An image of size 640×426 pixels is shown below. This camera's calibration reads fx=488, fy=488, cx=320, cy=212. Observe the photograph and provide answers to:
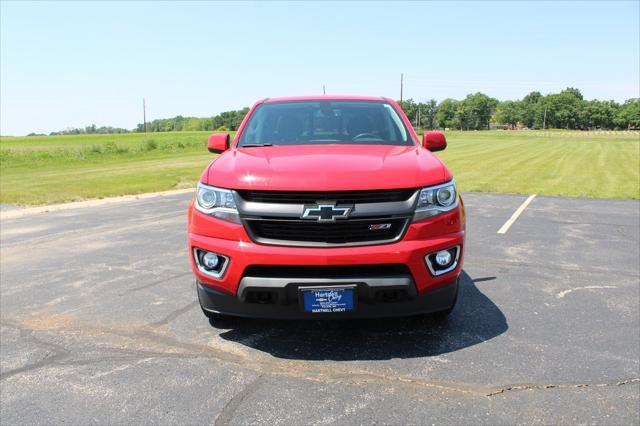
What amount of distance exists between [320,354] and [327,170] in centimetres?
124

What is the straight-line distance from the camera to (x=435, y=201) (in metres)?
3.25

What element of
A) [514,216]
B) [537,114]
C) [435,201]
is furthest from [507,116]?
[435,201]

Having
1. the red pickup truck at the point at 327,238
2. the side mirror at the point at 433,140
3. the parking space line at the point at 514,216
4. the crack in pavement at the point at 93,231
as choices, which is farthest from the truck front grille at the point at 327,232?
the crack in pavement at the point at 93,231

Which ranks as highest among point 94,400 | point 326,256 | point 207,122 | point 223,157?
point 207,122

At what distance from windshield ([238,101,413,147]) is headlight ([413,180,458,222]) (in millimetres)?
994

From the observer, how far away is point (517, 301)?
4.35 meters

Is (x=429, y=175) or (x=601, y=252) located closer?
(x=429, y=175)

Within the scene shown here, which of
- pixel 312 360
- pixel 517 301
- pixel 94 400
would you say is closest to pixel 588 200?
pixel 517 301

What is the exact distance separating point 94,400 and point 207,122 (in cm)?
15200

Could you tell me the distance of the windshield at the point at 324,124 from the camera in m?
4.32

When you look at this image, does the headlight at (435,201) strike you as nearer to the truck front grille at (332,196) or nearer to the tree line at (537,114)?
the truck front grille at (332,196)

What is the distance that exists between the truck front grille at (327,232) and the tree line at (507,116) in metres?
138

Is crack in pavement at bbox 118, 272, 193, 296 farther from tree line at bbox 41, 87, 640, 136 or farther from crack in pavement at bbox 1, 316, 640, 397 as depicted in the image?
tree line at bbox 41, 87, 640, 136

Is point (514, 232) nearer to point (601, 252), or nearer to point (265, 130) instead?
point (601, 252)
